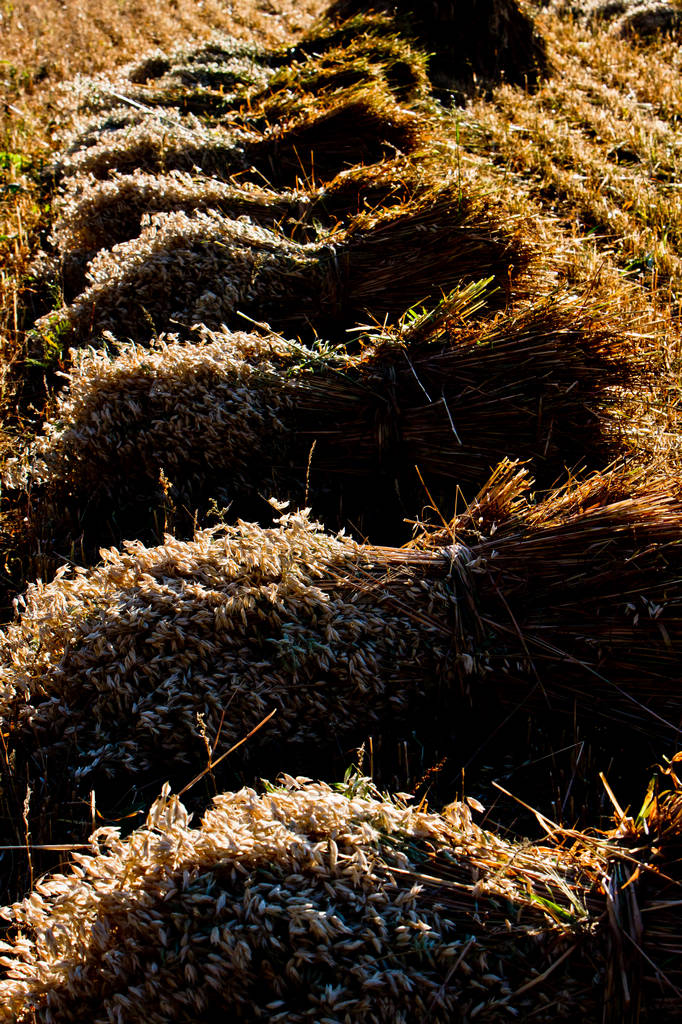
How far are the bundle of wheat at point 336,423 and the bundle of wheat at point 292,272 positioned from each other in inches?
21.6

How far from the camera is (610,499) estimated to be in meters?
2.19

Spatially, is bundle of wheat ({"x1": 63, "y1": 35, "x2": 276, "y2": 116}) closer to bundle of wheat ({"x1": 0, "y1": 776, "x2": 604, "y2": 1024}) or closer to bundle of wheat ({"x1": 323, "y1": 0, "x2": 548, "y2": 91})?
bundle of wheat ({"x1": 323, "y1": 0, "x2": 548, "y2": 91})

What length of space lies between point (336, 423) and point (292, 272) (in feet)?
3.21

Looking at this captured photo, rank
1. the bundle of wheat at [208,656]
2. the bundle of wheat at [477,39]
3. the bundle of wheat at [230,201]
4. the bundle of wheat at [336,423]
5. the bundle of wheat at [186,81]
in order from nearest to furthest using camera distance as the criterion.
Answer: the bundle of wheat at [208,656] → the bundle of wheat at [336,423] → the bundle of wheat at [230,201] → the bundle of wheat at [186,81] → the bundle of wheat at [477,39]

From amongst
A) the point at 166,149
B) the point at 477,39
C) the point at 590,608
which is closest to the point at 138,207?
the point at 166,149

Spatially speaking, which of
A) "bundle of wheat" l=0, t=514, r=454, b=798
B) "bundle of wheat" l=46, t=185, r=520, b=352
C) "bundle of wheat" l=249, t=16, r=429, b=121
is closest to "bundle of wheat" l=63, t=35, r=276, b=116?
"bundle of wheat" l=249, t=16, r=429, b=121

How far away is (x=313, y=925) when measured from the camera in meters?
1.31

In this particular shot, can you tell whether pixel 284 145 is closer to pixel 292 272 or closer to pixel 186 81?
pixel 292 272

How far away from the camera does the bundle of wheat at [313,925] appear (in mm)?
1274

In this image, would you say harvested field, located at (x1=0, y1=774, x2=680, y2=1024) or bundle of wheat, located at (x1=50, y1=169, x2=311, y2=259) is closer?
harvested field, located at (x1=0, y1=774, x2=680, y2=1024)

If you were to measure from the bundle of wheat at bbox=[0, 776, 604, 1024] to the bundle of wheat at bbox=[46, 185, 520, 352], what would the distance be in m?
2.36

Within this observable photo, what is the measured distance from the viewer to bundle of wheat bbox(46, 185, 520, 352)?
3363 mm

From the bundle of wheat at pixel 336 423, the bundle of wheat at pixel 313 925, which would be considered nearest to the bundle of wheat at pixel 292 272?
the bundle of wheat at pixel 336 423

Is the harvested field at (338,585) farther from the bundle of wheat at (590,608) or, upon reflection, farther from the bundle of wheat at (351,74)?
the bundle of wheat at (351,74)
